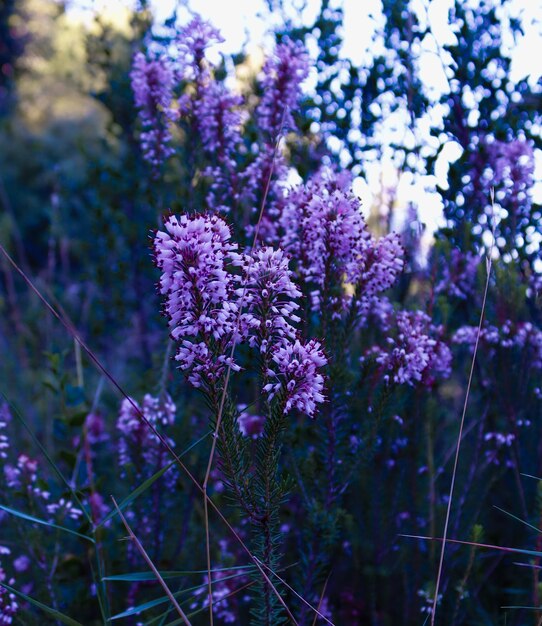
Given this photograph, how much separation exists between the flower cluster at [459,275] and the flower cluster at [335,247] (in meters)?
0.78

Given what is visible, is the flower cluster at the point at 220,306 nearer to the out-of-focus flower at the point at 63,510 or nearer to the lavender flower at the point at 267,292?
the lavender flower at the point at 267,292

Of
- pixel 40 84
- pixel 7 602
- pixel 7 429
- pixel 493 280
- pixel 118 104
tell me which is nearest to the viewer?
pixel 7 602

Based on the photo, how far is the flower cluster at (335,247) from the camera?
1.88m

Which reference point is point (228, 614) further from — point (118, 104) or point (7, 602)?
point (118, 104)

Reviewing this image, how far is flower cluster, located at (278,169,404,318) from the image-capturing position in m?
1.88

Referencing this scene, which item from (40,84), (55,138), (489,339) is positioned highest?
(40,84)

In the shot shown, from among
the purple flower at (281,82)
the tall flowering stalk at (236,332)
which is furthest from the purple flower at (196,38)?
the tall flowering stalk at (236,332)

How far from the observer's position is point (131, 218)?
439cm

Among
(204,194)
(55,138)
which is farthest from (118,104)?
(55,138)

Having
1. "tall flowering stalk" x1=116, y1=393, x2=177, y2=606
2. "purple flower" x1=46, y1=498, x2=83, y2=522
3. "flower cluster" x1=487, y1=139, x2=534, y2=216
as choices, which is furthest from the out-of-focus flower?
"flower cluster" x1=487, y1=139, x2=534, y2=216

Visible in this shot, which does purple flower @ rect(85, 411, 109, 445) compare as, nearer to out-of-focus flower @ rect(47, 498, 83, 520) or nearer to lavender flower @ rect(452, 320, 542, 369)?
out-of-focus flower @ rect(47, 498, 83, 520)

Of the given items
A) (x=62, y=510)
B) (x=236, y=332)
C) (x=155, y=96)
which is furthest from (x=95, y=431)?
(x=236, y=332)

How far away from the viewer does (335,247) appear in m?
1.91

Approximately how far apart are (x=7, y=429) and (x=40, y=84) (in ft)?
39.2
